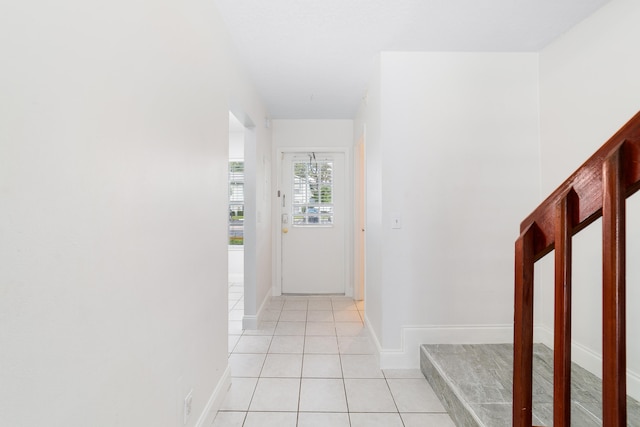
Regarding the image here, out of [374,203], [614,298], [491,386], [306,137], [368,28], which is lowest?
[491,386]

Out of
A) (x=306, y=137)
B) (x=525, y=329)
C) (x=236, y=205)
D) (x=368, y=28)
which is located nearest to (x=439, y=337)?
(x=525, y=329)

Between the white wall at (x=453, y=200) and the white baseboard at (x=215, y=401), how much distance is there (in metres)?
1.13

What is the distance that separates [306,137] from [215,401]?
10.4 ft

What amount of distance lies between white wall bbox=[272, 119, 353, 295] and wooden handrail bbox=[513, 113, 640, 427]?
128 inches

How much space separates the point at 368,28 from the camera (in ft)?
6.59

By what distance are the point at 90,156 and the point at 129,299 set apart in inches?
18.0

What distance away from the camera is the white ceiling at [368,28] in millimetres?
1799

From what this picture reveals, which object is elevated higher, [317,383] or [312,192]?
Answer: [312,192]

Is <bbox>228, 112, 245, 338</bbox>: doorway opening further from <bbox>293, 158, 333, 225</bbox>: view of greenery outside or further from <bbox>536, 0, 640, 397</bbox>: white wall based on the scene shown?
<bbox>536, 0, 640, 397</bbox>: white wall

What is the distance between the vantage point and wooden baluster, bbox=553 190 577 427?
2.55 feet

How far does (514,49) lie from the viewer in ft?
7.47

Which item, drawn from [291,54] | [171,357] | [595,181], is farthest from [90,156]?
[291,54]

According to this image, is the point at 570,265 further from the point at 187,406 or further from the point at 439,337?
the point at 439,337

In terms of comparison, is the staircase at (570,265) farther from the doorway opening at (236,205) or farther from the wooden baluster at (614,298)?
the doorway opening at (236,205)
